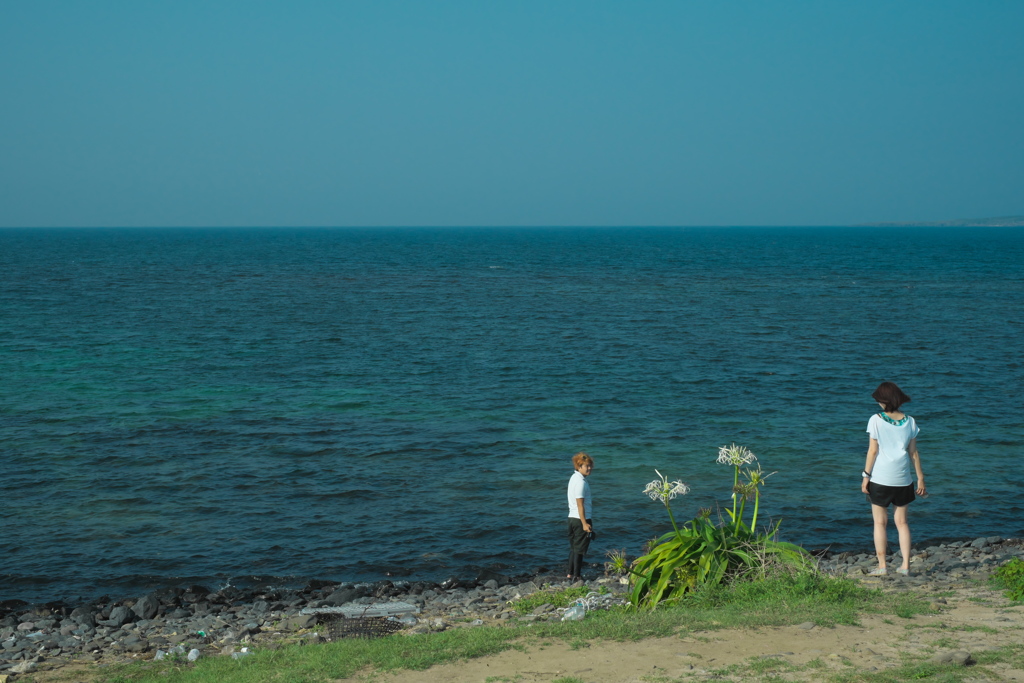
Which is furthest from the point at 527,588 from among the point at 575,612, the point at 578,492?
the point at 575,612

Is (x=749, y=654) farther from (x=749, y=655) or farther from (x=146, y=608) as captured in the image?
(x=146, y=608)

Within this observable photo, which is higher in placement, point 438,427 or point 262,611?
point 438,427

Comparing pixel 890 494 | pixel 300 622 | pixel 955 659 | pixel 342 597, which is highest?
pixel 890 494

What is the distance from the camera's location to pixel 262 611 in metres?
Answer: 11.8

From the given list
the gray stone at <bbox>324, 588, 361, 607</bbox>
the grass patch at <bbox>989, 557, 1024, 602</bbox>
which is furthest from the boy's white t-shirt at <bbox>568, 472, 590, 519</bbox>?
the grass patch at <bbox>989, 557, 1024, 602</bbox>

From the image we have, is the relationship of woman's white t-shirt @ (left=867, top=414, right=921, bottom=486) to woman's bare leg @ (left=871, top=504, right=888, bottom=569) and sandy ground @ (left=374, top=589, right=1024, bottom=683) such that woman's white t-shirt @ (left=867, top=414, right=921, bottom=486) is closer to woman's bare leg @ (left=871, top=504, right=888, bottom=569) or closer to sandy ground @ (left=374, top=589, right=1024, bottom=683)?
woman's bare leg @ (left=871, top=504, right=888, bottom=569)

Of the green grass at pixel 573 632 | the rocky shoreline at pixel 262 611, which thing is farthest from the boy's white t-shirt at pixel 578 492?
the green grass at pixel 573 632

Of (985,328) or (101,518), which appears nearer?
(101,518)

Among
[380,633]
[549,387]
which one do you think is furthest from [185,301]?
[380,633]

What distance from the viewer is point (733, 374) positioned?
98.7ft

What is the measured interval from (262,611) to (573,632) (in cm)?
581

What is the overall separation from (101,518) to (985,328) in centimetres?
3879

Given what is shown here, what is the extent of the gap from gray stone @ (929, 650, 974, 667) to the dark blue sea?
8.18 meters

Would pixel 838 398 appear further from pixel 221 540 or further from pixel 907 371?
pixel 221 540
